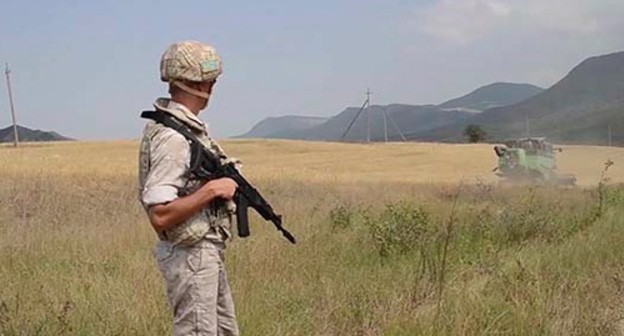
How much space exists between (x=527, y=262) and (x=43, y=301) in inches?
158

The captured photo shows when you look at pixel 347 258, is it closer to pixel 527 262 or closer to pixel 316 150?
pixel 527 262

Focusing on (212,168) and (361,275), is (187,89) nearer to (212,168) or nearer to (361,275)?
(212,168)

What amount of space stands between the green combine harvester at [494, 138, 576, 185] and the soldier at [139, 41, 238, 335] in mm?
23854

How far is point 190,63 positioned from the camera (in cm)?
329

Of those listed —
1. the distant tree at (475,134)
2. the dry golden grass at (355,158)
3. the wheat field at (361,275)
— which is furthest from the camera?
the distant tree at (475,134)

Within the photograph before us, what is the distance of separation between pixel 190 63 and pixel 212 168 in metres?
0.45

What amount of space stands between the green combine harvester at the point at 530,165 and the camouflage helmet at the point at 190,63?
23918 millimetres

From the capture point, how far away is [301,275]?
7453 mm

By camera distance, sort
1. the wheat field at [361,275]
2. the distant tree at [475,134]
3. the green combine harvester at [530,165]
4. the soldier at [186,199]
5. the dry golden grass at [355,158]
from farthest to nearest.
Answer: the distant tree at [475,134]
the dry golden grass at [355,158]
the green combine harvester at [530,165]
the wheat field at [361,275]
the soldier at [186,199]

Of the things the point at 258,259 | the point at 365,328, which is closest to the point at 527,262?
the point at 365,328

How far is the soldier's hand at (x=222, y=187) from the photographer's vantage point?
10.6 feet

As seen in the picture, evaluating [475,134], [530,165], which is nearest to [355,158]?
[530,165]

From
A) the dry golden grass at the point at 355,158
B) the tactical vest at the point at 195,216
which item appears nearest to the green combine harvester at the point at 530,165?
the dry golden grass at the point at 355,158

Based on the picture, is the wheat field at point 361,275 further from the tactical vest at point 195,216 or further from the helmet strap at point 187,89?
the helmet strap at point 187,89
